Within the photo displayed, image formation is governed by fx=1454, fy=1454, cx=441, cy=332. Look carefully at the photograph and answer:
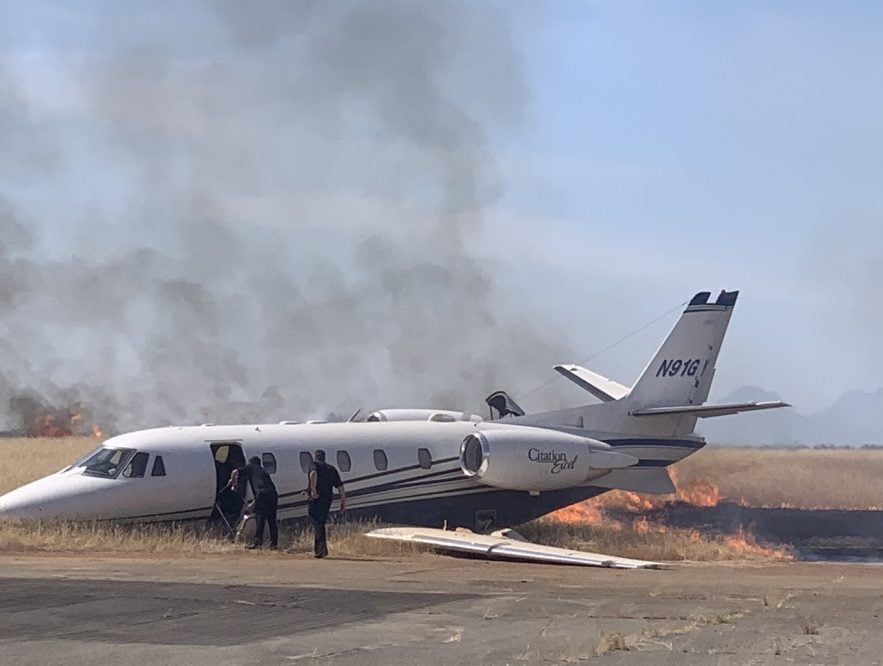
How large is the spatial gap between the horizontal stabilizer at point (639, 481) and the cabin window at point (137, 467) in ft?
37.8

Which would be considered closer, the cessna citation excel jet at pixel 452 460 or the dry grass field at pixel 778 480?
the cessna citation excel jet at pixel 452 460

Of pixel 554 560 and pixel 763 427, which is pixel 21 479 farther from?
pixel 763 427

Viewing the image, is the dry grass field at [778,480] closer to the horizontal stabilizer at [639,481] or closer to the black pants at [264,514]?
the horizontal stabilizer at [639,481]

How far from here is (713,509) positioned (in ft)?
144

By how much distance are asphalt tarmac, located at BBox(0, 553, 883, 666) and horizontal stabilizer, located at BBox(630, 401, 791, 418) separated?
8955mm

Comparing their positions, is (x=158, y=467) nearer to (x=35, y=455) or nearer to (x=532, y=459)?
(x=532, y=459)

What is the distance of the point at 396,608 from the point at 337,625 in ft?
5.52

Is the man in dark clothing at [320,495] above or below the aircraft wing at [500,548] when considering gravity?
above

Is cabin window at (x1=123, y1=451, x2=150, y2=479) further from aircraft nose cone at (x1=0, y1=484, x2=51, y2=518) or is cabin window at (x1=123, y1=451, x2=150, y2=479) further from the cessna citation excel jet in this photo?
aircraft nose cone at (x1=0, y1=484, x2=51, y2=518)

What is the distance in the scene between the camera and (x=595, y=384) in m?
38.9

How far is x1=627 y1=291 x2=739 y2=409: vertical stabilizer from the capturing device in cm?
3653

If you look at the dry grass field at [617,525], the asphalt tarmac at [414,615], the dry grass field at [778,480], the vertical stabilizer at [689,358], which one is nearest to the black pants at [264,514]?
the dry grass field at [617,525]

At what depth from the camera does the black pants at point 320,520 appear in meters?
26.8

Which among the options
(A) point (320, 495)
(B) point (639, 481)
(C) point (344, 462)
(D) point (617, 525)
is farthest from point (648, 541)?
(A) point (320, 495)
